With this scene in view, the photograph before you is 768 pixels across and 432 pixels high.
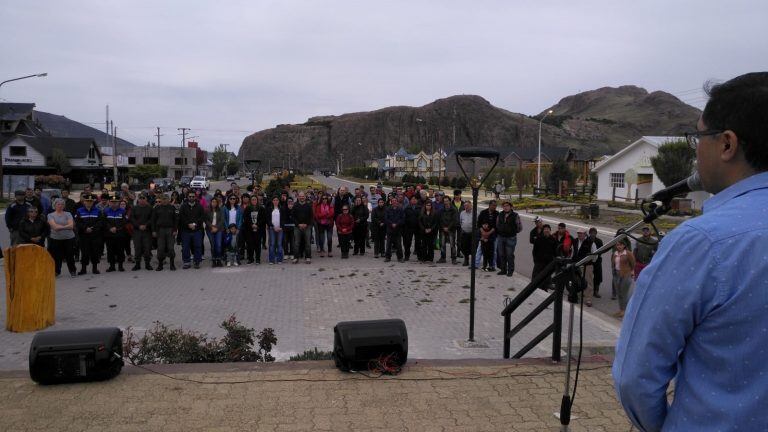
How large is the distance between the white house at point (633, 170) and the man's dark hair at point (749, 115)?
4125 centimetres

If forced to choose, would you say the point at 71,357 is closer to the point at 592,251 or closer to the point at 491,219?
the point at 592,251

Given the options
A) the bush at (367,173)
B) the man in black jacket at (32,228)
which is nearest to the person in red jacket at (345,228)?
the man in black jacket at (32,228)

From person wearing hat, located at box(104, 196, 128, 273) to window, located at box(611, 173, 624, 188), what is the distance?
3916 cm

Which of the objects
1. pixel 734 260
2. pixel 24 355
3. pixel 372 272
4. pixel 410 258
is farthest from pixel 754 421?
pixel 410 258

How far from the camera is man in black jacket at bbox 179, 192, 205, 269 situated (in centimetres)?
1430

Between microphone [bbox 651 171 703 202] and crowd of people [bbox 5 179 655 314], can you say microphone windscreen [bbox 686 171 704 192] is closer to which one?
microphone [bbox 651 171 703 202]

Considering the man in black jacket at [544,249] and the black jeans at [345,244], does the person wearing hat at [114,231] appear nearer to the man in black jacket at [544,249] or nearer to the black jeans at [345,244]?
the black jeans at [345,244]

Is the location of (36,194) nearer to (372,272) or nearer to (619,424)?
(372,272)

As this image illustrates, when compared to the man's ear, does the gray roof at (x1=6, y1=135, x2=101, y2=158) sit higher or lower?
higher

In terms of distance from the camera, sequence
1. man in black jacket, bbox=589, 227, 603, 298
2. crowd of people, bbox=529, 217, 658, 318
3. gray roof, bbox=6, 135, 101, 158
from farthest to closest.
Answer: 1. gray roof, bbox=6, 135, 101, 158
2. man in black jacket, bbox=589, 227, 603, 298
3. crowd of people, bbox=529, 217, 658, 318

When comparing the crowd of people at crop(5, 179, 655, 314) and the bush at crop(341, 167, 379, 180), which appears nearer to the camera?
the crowd of people at crop(5, 179, 655, 314)

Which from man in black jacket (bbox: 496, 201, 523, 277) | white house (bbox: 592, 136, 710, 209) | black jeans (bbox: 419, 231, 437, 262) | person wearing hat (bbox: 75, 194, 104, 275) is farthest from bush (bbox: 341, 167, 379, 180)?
person wearing hat (bbox: 75, 194, 104, 275)

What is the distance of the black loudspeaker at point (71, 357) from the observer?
5.12 m

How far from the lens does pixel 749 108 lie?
5.05 ft
